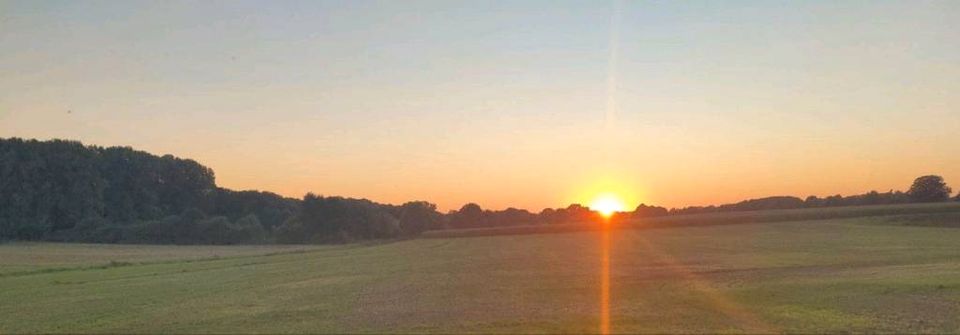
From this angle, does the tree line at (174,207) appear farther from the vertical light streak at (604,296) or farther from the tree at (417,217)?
the vertical light streak at (604,296)

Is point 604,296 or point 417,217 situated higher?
point 417,217

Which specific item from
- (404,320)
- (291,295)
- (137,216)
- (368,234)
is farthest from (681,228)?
(137,216)

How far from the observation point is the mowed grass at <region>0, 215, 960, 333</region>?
17781mm

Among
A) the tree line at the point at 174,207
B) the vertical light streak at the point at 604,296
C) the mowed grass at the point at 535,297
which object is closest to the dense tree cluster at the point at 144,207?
the tree line at the point at 174,207

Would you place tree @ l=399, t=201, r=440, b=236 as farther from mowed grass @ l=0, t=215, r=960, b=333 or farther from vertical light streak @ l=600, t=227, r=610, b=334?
vertical light streak @ l=600, t=227, r=610, b=334

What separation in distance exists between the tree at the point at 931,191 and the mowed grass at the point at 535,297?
2754 inches

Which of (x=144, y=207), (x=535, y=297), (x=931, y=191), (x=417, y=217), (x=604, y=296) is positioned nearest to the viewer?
(x=604, y=296)

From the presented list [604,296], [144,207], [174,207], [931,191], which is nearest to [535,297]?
[604,296]

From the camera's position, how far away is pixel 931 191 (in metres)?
108

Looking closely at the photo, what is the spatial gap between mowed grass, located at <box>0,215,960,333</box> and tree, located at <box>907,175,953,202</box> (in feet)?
230

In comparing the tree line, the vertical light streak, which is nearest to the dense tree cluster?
the tree line

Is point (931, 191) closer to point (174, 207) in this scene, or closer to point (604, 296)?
point (604, 296)

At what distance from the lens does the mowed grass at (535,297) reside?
17781 millimetres

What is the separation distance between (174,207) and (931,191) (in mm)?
119125
